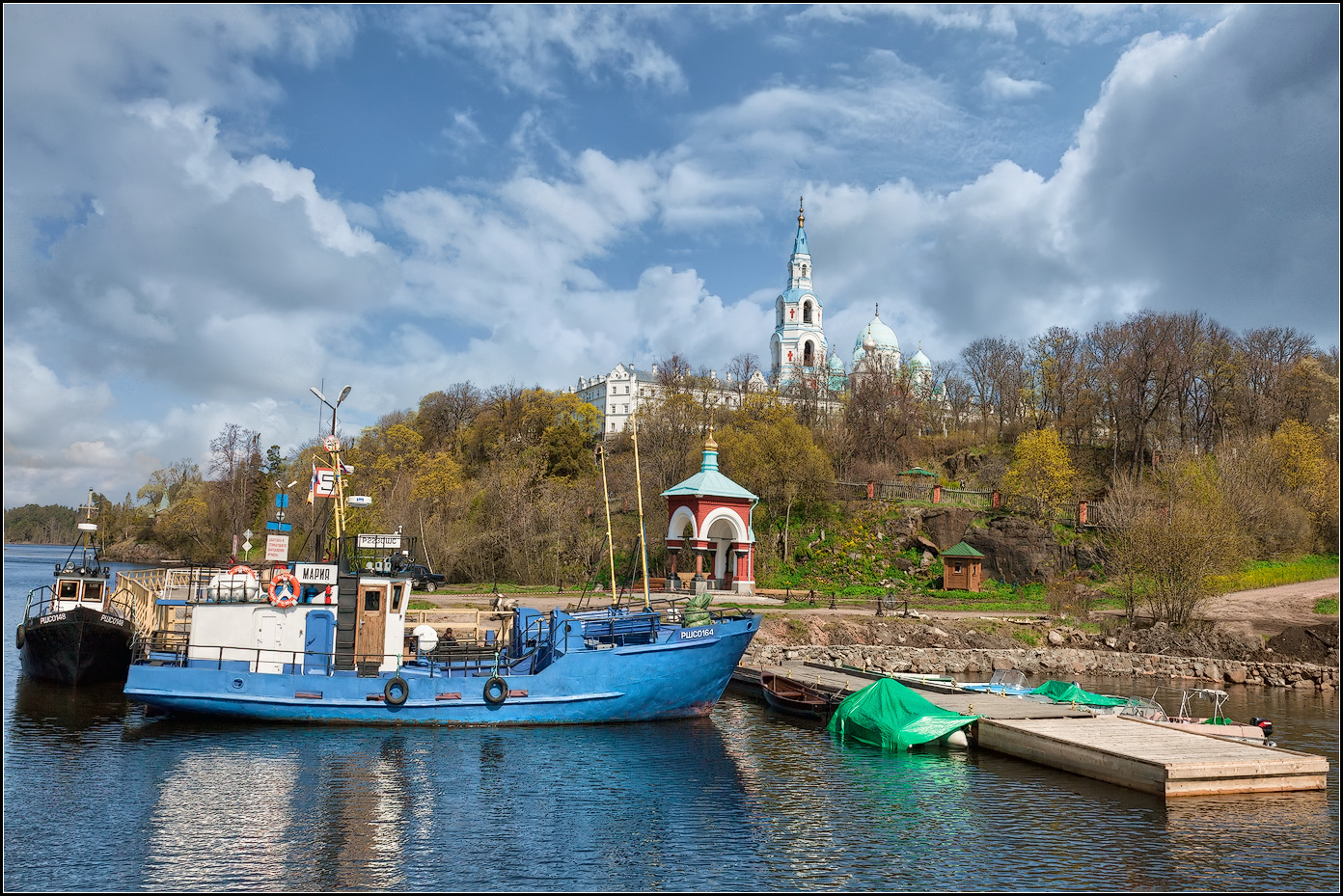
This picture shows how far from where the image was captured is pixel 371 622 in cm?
2411

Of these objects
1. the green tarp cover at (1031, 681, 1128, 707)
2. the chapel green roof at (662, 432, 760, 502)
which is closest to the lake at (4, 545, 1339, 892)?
the green tarp cover at (1031, 681, 1128, 707)

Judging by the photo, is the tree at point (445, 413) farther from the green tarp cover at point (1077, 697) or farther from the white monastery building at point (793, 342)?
the green tarp cover at point (1077, 697)

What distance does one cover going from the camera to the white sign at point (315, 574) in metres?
23.8

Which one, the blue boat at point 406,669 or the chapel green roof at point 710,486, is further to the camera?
the chapel green roof at point 710,486

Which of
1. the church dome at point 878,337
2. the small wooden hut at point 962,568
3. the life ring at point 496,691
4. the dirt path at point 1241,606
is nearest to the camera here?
the life ring at point 496,691

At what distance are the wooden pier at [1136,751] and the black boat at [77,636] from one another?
2333 centimetres

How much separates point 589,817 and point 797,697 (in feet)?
34.8

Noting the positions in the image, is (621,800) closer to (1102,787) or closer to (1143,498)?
(1102,787)

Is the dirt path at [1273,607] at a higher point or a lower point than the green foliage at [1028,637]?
higher

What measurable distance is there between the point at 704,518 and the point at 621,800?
27.7 meters

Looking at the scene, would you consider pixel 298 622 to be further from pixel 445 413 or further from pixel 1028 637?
pixel 445 413

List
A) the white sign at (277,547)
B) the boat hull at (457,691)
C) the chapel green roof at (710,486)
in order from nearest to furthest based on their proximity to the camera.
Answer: the boat hull at (457,691) → the white sign at (277,547) → the chapel green roof at (710,486)

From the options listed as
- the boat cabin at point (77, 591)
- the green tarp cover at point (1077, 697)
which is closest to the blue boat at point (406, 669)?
the boat cabin at point (77, 591)

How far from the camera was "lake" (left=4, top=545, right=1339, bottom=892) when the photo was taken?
13383 millimetres
